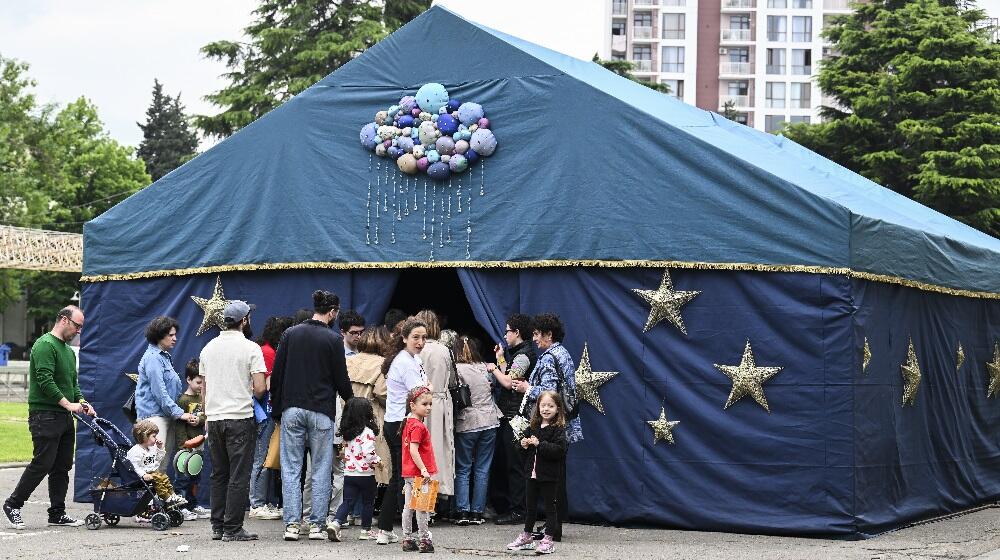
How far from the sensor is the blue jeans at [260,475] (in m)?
11.8

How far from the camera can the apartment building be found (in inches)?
3319

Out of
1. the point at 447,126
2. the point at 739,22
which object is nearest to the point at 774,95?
the point at 739,22

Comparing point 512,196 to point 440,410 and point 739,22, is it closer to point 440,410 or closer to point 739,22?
point 440,410

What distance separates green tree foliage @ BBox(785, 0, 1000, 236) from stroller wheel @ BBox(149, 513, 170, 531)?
2746 cm

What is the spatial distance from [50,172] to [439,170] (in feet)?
150

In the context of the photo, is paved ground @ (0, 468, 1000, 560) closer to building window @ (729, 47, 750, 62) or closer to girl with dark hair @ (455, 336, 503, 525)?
girl with dark hair @ (455, 336, 503, 525)

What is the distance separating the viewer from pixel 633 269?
38.0 ft

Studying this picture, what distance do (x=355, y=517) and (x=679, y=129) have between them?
435 centimetres

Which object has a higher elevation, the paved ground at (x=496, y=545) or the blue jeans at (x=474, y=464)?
the blue jeans at (x=474, y=464)

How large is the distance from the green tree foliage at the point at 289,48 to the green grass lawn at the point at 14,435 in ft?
40.2

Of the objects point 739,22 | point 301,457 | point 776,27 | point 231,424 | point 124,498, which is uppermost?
point 739,22

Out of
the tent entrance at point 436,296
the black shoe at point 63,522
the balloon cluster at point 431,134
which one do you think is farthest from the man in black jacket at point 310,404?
the tent entrance at point 436,296

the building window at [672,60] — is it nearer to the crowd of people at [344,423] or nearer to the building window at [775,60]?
the building window at [775,60]

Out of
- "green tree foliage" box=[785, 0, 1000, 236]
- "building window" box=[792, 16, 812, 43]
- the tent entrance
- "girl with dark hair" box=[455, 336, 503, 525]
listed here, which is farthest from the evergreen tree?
"girl with dark hair" box=[455, 336, 503, 525]
